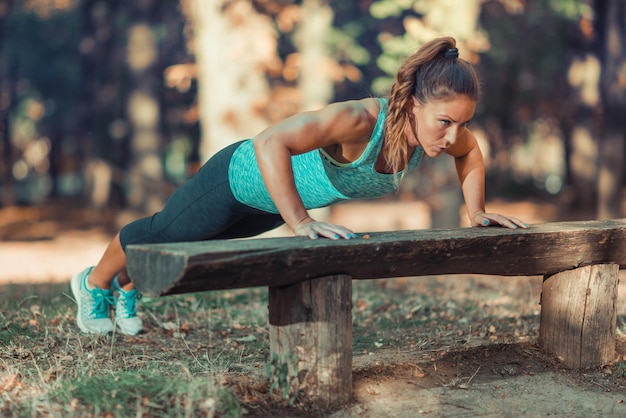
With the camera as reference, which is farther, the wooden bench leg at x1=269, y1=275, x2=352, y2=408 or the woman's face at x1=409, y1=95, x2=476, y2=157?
the woman's face at x1=409, y1=95, x2=476, y2=157

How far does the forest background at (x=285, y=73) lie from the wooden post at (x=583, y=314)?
4.23 ft

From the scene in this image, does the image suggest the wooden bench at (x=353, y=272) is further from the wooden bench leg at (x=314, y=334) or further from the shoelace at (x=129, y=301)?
the shoelace at (x=129, y=301)

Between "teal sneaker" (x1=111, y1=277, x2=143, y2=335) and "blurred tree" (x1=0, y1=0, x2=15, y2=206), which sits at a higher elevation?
"blurred tree" (x1=0, y1=0, x2=15, y2=206)

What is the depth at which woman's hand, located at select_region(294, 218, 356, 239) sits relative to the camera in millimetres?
3713

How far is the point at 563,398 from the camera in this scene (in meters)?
4.10

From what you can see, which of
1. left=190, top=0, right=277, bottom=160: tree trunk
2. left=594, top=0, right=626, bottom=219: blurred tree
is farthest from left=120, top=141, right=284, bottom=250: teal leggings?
left=594, top=0, right=626, bottom=219: blurred tree

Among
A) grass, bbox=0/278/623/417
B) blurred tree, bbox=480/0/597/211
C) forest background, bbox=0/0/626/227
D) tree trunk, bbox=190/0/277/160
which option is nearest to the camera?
grass, bbox=0/278/623/417

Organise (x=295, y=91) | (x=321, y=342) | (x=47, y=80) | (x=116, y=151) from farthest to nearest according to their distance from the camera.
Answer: (x=47, y=80) < (x=116, y=151) < (x=295, y=91) < (x=321, y=342)

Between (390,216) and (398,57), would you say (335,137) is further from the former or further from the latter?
(390,216)

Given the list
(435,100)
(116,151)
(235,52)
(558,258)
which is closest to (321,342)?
(435,100)

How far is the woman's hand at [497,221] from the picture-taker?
4.42 m

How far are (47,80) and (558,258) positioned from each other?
3344 cm

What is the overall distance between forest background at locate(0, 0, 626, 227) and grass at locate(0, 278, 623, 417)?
173 cm

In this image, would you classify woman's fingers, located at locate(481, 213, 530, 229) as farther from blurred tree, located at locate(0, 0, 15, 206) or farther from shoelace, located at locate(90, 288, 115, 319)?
blurred tree, located at locate(0, 0, 15, 206)
